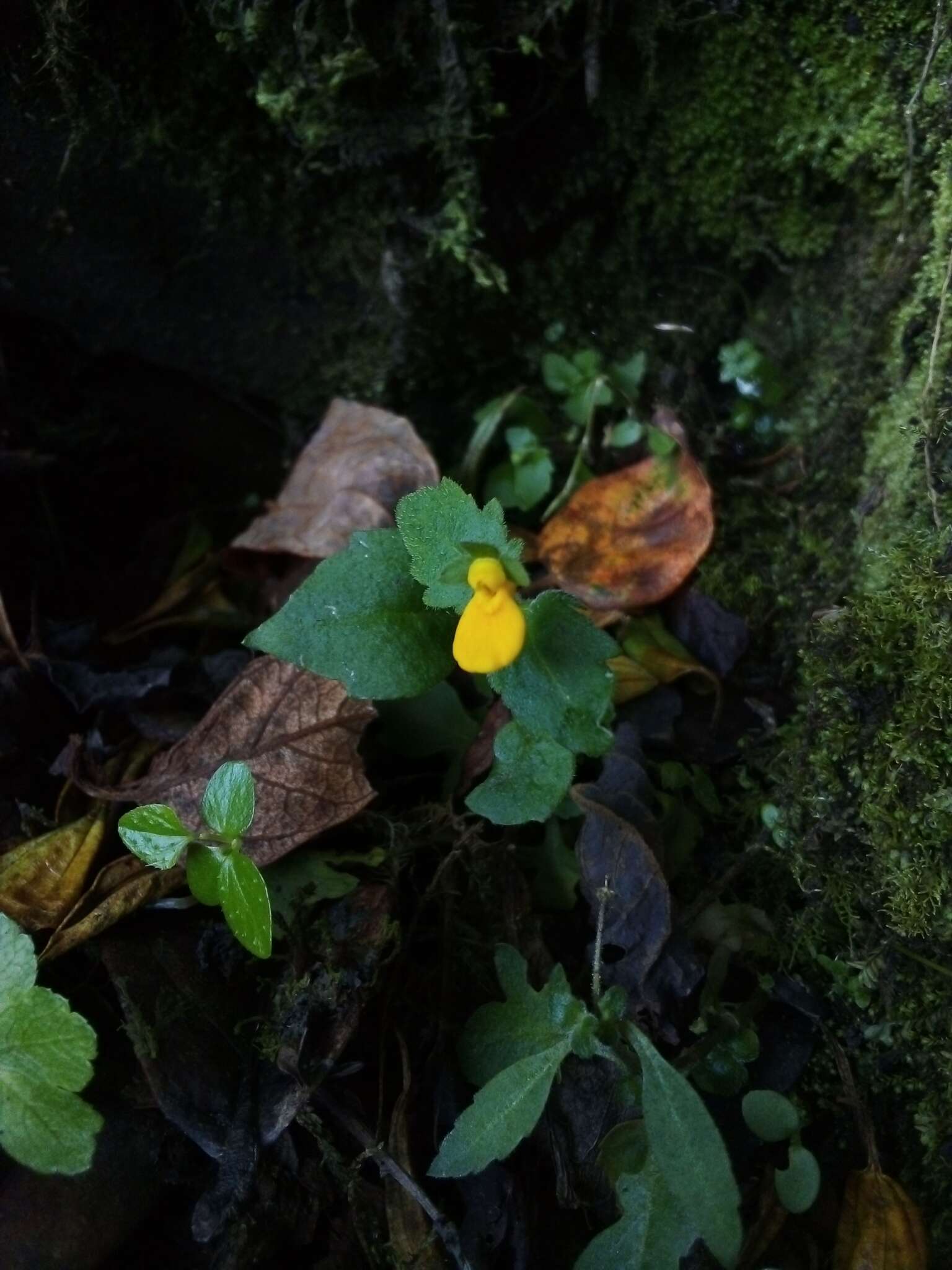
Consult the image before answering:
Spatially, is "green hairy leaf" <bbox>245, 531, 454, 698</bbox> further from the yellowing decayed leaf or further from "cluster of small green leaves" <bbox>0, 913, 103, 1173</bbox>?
"cluster of small green leaves" <bbox>0, 913, 103, 1173</bbox>

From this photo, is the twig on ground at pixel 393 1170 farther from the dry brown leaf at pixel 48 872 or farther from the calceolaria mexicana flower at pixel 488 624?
the calceolaria mexicana flower at pixel 488 624

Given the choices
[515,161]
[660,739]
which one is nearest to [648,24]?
[515,161]

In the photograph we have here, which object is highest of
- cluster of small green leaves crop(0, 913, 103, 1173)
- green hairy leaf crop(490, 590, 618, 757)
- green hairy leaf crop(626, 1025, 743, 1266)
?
green hairy leaf crop(490, 590, 618, 757)

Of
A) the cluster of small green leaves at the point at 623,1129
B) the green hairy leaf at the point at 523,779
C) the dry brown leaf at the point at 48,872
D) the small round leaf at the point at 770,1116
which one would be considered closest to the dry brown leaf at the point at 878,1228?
the small round leaf at the point at 770,1116

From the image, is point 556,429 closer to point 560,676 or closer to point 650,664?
point 650,664

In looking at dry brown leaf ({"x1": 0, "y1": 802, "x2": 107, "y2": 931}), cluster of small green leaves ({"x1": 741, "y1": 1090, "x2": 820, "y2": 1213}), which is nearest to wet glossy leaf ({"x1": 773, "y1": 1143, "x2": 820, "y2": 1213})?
cluster of small green leaves ({"x1": 741, "y1": 1090, "x2": 820, "y2": 1213})

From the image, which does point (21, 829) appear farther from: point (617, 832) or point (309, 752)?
point (617, 832)
